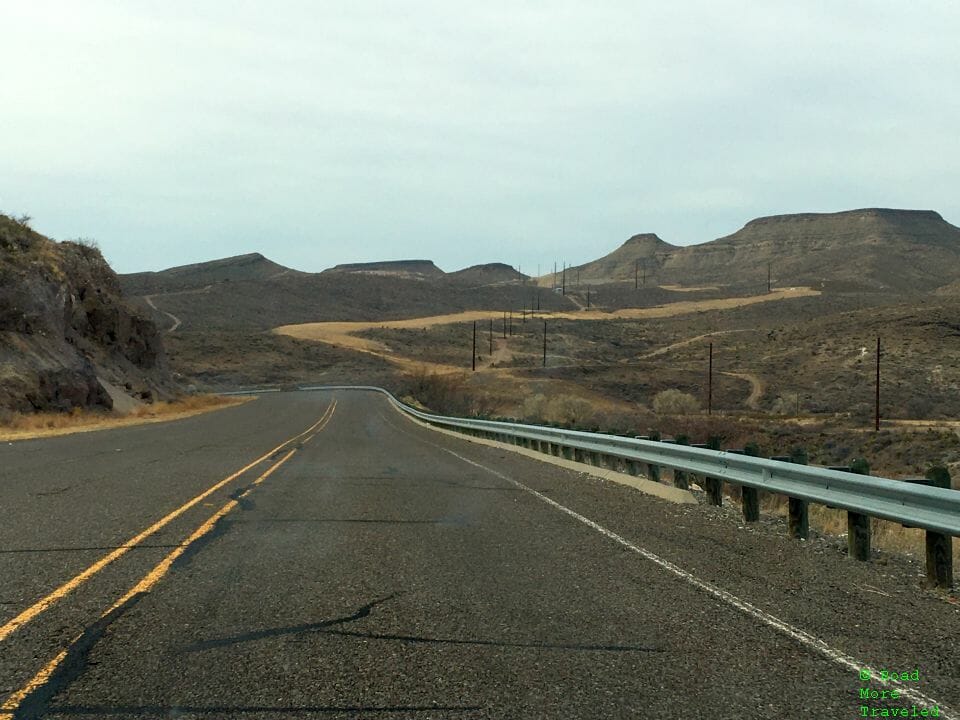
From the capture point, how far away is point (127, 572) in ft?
24.6

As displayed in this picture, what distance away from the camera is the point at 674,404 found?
66750 mm

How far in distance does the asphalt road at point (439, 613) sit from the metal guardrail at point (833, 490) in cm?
42

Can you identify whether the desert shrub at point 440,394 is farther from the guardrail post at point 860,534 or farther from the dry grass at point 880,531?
the guardrail post at point 860,534

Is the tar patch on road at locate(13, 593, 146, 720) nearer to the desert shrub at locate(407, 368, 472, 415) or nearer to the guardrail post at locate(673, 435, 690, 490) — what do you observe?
the guardrail post at locate(673, 435, 690, 490)

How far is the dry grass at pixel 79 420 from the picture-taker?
29.0m

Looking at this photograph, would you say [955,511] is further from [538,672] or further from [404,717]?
[404,717]

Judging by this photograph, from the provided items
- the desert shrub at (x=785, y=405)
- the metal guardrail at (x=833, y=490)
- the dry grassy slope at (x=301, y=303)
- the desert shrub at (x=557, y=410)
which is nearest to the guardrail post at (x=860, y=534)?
the metal guardrail at (x=833, y=490)

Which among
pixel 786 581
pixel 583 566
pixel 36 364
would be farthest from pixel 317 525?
pixel 36 364

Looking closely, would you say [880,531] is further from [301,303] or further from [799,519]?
[301,303]

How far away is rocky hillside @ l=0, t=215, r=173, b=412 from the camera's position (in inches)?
1436

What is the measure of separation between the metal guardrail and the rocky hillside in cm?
2844

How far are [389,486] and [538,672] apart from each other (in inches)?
370

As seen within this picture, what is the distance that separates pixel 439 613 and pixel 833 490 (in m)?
4.28

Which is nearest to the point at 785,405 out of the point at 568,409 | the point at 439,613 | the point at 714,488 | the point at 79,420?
the point at 568,409
